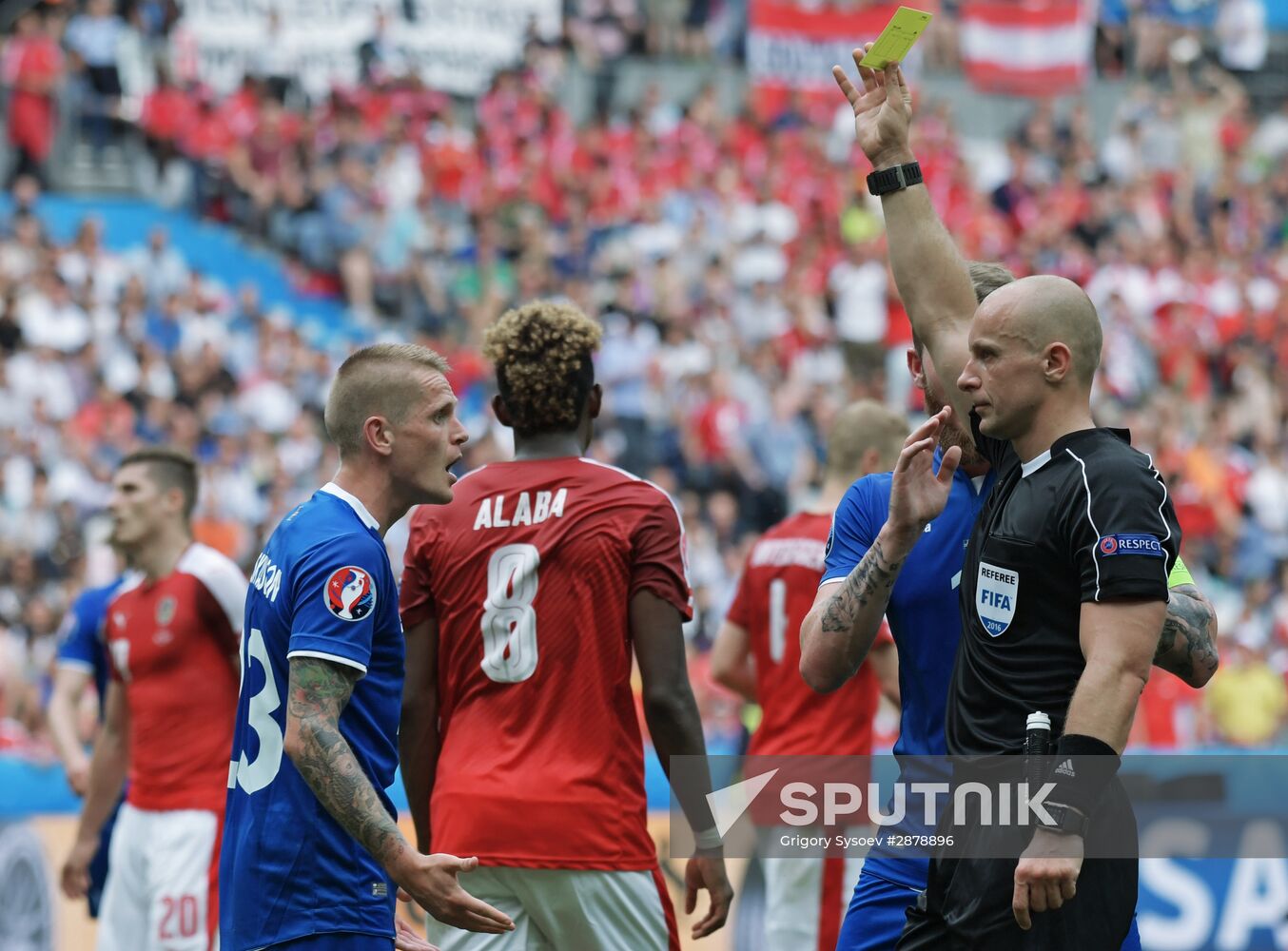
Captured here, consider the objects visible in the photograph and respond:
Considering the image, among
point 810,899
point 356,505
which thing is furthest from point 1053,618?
point 810,899

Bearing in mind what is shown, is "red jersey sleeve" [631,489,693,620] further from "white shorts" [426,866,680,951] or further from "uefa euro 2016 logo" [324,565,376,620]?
"uefa euro 2016 logo" [324,565,376,620]

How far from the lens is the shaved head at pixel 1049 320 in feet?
12.7

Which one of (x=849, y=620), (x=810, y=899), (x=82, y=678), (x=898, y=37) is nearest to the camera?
(x=849, y=620)

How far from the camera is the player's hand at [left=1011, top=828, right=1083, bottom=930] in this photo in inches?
138

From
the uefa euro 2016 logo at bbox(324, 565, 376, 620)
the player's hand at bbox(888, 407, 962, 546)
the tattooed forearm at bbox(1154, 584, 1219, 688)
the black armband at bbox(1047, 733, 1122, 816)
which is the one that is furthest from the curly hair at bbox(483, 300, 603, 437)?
the black armband at bbox(1047, 733, 1122, 816)

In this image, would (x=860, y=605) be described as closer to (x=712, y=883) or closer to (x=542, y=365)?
(x=712, y=883)

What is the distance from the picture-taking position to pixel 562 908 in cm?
507

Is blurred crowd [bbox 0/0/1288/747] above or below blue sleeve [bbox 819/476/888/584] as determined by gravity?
above

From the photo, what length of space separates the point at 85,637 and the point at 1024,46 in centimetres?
2021

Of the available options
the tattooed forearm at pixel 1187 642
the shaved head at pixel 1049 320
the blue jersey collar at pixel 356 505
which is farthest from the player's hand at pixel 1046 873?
the blue jersey collar at pixel 356 505

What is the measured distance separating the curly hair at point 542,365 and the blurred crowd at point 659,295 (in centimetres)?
721

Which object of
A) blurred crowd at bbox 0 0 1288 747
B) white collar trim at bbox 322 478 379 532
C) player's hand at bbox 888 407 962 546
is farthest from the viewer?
blurred crowd at bbox 0 0 1288 747

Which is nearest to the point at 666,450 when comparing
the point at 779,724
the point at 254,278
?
the point at 254,278

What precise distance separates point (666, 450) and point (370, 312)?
13.7 feet
